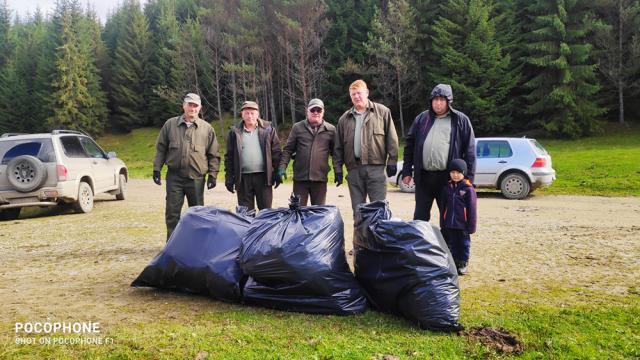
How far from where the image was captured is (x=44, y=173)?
9.11 metres

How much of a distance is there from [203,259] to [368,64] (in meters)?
32.5

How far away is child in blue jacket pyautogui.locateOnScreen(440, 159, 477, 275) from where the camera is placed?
4.61m

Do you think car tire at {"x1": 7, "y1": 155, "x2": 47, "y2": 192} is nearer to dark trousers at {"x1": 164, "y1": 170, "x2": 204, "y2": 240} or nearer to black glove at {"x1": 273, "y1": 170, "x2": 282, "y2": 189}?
dark trousers at {"x1": 164, "y1": 170, "x2": 204, "y2": 240}

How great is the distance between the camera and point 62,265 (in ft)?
18.1

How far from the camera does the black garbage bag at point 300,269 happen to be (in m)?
3.55

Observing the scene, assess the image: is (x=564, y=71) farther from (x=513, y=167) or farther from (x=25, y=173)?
(x=25, y=173)

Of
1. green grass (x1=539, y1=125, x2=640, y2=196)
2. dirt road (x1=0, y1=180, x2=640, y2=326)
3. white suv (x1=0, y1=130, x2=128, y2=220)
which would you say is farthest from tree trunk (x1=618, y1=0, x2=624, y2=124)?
white suv (x1=0, y1=130, x2=128, y2=220)

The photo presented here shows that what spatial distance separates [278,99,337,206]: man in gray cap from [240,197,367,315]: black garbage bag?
5.23 ft

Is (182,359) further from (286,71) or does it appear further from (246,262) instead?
(286,71)

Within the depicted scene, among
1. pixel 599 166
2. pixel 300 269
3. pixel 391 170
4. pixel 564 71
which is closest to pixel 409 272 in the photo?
pixel 300 269

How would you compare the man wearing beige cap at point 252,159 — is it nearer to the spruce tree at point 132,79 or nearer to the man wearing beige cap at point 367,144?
the man wearing beige cap at point 367,144

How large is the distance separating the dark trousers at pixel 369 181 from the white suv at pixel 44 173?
A: 6.90 m

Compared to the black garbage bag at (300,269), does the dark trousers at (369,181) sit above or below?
above

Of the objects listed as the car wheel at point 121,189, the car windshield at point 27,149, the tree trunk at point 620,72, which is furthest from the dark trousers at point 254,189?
the tree trunk at point 620,72
